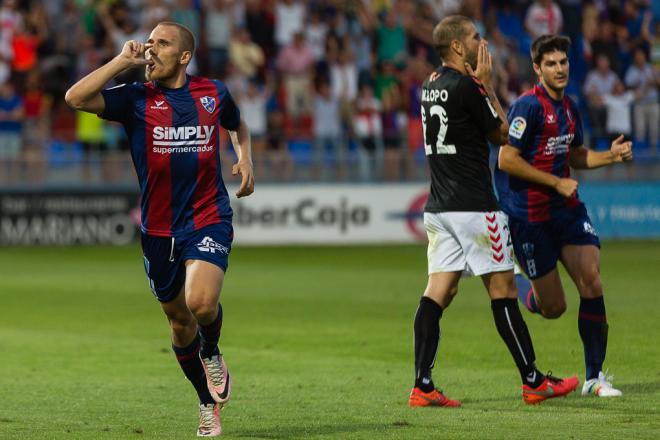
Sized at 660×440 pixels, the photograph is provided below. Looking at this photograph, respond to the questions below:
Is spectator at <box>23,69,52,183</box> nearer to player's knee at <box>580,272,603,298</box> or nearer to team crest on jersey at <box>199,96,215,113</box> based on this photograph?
player's knee at <box>580,272,603,298</box>

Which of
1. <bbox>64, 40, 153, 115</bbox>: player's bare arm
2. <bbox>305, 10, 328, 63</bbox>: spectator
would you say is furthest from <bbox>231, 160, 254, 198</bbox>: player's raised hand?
<bbox>305, 10, 328, 63</bbox>: spectator

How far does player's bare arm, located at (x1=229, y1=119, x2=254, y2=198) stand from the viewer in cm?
753

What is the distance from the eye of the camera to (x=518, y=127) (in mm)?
8797

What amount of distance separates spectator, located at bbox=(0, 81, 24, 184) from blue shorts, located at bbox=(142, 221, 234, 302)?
57.2ft

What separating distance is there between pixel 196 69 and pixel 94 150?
2706mm

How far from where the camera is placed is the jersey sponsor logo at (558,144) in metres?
8.92

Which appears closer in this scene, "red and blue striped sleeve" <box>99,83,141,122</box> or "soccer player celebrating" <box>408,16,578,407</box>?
"red and blue striped sleeve" <box>99,83,141,122</box>

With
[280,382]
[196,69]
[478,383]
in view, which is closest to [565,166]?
[478,383]

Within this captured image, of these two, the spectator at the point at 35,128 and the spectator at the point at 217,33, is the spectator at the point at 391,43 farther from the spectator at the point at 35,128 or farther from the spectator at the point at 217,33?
the spectator at the point at 35,128

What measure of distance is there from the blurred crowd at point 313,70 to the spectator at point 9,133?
2 cm

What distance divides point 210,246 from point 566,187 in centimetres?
260

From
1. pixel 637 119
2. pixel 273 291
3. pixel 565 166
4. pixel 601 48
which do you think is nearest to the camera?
pixel 565 166

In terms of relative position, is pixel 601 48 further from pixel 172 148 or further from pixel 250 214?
pixel 172 148

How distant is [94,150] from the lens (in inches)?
967
